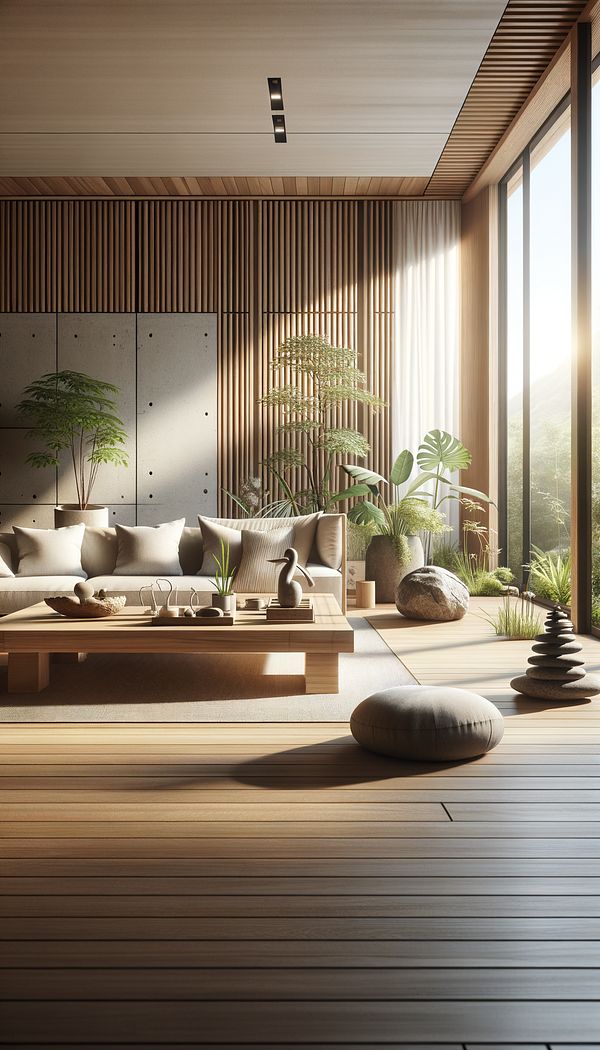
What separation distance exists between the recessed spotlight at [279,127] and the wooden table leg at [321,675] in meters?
4.72

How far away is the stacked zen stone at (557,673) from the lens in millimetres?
4195

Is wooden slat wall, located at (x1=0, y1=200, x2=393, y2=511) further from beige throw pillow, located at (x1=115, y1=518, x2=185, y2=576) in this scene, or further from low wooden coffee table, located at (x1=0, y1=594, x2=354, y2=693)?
low wooden coffee table, located at (x1=0, y1=594, x2=354, y2=693)

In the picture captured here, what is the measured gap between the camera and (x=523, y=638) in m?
6.14

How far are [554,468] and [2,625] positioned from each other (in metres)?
4.55

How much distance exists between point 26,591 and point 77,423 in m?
3.08

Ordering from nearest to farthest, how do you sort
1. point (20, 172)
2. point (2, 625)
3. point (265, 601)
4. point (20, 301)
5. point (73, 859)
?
point (73, 859)
point (2, 625)
point (265, 601)
point (20, 172)
point (20, 301)

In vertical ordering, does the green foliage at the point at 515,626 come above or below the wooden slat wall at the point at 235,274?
below

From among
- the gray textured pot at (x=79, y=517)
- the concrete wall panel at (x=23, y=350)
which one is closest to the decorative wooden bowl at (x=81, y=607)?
the gray textured pot at (x=79, y=517)

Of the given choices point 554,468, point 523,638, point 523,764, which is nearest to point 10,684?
point 523,764

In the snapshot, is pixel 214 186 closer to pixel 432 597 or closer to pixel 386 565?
pixel 386 565

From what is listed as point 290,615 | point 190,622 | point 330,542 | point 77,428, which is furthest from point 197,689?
point 77,428

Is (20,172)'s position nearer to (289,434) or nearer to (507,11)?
(289,434)

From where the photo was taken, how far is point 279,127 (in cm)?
729

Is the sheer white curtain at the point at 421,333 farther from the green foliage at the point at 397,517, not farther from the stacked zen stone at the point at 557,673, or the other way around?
the stacked zen stone at the point at 557,673
